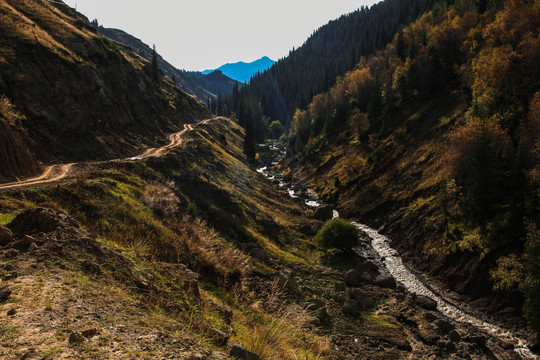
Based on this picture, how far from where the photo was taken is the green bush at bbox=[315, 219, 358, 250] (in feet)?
114

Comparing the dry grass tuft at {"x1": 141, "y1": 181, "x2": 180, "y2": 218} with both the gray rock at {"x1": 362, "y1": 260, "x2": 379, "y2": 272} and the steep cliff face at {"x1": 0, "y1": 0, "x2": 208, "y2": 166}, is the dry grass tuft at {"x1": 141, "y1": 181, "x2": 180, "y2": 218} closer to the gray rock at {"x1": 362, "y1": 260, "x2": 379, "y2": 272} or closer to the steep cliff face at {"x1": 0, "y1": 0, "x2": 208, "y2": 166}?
the steep cliff face at {"x1": 0, "y1": 0, "x2": 208, "y2": 166}

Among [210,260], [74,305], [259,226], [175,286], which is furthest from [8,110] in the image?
[74,305]

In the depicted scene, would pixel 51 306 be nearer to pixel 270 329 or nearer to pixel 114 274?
pixel 114 274

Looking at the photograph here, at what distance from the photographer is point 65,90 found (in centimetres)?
3697

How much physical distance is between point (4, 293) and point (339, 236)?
3276cm

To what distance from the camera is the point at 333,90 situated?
111375mm

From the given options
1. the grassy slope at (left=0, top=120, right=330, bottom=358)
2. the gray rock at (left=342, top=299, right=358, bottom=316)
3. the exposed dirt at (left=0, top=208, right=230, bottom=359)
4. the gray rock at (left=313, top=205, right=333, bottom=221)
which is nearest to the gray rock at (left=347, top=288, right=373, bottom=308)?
the gray rock at (left=342, top=299, right=358, bottom=316)

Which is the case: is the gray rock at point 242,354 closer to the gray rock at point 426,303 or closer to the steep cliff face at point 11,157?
the steep cliff face at point 11,157

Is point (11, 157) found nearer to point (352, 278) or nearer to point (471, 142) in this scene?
point (352, 278)

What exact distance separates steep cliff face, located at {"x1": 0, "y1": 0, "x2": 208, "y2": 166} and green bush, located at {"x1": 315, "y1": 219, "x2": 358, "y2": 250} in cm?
3126

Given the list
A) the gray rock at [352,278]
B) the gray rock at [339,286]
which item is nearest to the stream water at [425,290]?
the gray rock at [352,278]

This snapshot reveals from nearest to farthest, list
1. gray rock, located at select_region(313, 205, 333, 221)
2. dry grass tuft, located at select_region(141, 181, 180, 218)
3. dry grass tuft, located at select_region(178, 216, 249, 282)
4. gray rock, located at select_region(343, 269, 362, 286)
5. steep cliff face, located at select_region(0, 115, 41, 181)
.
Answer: dry grass tuft, located at select_region(178, 216, 249, 282), steep cliff face, located at select_region(0, 115, 41, 181), dry grass tuft, located at select_region(141, 181, 180, 218), gray rock, located at select_region(343, 269, 362, 286), gray rock, located at select_region(313, 205, 333, 221)

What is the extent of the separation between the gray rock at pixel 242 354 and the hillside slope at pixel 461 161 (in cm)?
2451

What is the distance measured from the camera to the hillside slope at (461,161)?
86.6ft
